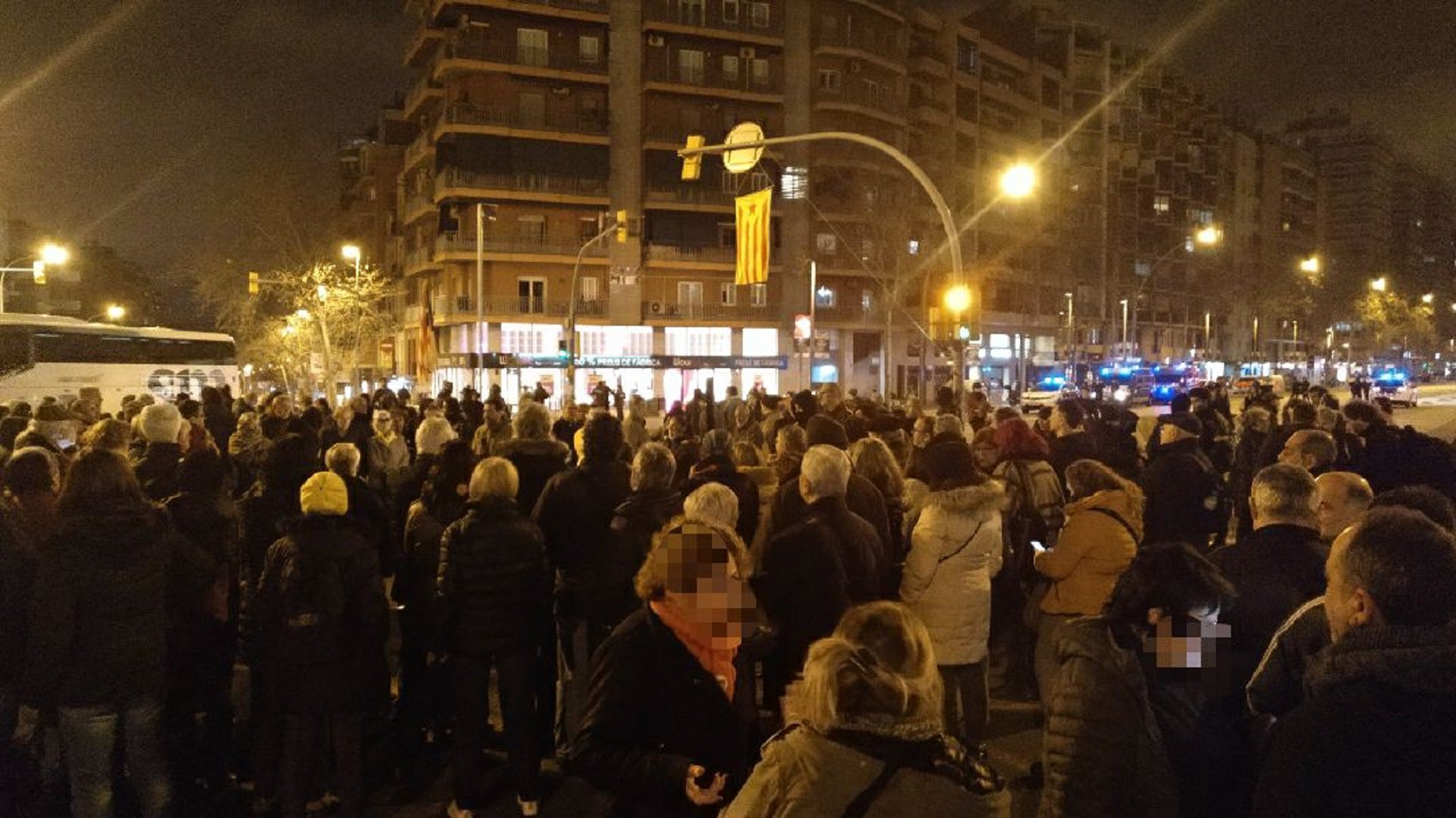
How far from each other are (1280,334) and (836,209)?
231 feet

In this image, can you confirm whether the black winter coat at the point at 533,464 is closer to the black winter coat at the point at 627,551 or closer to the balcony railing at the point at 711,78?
the black winter coat at the point at 627,551

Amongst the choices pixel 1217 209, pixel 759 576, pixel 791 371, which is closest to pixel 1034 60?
pixel 791 371

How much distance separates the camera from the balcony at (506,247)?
165ft

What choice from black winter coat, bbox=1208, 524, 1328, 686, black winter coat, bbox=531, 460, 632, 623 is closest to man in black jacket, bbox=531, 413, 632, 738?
black winter coat, bbox=531, 460, 632, 623

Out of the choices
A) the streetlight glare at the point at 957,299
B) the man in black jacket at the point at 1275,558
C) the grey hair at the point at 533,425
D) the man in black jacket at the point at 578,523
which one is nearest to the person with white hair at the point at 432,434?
the grey hair at the point at 533,425

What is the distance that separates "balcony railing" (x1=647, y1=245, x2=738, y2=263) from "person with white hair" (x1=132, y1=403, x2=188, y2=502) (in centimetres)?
4752

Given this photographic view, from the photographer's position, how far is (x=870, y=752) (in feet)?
6.68

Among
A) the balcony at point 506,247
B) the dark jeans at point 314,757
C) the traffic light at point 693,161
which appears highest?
the balcony at point 506,247

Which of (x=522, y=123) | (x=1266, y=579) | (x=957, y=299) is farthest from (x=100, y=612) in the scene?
(x=522, y=123)

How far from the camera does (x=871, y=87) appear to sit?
5812 centimetres

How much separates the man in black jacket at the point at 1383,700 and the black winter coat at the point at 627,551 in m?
3.14

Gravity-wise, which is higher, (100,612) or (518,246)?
(518,246)

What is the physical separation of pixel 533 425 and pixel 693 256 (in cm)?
4852

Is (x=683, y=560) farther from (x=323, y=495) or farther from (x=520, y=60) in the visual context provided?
(x=520, y=60)
